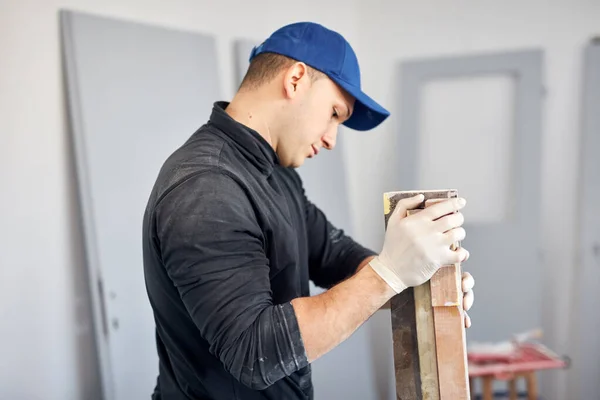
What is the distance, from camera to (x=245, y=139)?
1.23 m

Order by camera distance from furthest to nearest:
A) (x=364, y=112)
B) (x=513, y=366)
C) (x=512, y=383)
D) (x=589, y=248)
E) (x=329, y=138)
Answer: (x=589, y=248), (x=512, y=383), (x=513, y=366), (x=364, y=112), (x=329, y=138)

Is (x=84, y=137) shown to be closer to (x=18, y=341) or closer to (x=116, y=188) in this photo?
(x=116, y=188)

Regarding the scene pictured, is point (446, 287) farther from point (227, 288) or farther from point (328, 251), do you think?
point (328, 251)

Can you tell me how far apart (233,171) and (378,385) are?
2.45m

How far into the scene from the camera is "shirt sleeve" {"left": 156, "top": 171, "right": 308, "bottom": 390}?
3.31 feet

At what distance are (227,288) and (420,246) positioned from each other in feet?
1.12

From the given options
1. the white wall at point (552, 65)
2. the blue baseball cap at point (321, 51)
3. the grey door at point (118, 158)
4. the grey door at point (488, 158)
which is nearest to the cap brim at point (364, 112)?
the blue baseball cap at point (321, 51)

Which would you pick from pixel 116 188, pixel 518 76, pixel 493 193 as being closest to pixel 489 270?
pixel 493 193

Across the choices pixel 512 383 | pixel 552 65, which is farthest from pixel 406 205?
pixel 552 65

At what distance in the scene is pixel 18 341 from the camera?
193 cm

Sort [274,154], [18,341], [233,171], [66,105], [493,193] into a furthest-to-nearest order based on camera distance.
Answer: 1. [493,193]
2. [66,105]
3. [18,341]
4. [274,154]
5. [233,171]

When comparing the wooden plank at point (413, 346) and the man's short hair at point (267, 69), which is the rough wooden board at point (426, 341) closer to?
the wooden plank at point (413, 346)

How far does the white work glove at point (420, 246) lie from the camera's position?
1.04m

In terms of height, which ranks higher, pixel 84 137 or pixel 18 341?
pixel 84 137
